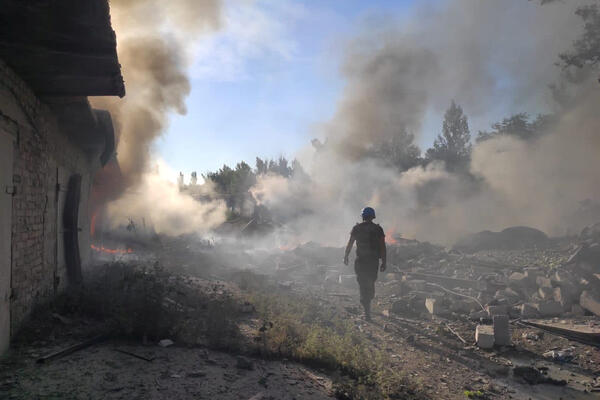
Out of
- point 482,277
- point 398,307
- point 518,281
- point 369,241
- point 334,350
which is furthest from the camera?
point 482,277

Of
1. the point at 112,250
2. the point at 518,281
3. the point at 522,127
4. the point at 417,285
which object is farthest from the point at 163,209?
the point at 522,127

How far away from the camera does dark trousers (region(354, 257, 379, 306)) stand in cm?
670

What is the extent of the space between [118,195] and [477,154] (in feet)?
74.6

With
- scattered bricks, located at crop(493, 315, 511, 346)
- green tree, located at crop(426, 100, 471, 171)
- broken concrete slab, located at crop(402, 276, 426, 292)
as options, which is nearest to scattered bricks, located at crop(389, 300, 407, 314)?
broken concrete slab, located at crop(402, 276, 426, 292)

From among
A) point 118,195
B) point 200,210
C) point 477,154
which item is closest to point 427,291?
point 118,195

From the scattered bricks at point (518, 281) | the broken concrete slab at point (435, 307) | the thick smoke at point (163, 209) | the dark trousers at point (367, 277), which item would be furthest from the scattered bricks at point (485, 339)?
the thick smoke at point (163, 209)

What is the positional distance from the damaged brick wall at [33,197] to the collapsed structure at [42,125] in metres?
0.01

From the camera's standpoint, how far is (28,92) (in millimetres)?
4723

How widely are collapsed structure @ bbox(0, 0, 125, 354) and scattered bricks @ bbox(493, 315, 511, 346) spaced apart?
5.83m

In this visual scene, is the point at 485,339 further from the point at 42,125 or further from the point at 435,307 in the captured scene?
the point at 42,125

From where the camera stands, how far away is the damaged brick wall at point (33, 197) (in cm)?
427

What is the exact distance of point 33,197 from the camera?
16.1 feet

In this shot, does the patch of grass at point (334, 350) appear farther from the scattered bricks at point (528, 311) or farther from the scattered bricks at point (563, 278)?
the scattered bricks at point (563, 278)

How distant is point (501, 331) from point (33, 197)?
6441mm
